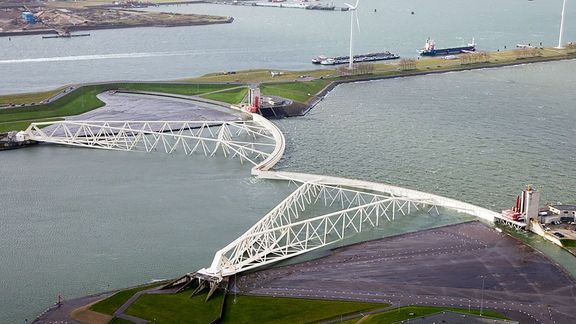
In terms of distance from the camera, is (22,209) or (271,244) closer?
(271,244)

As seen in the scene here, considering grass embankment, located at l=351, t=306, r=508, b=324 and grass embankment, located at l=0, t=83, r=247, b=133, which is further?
grass embankment, located at l=0, t=83, r=247, b=133

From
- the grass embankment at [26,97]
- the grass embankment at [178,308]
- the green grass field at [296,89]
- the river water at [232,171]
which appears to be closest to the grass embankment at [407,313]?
the grass embankment at [178,308]

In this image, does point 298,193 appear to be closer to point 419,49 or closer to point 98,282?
point 98,282

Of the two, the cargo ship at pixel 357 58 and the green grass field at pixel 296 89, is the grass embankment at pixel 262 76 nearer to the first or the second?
the green grass field at pixel 296 89

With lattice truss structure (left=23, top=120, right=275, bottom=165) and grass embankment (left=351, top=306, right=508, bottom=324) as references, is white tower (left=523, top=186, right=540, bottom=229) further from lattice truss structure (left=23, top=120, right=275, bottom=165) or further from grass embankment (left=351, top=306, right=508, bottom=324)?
lattice truss structure (left=23, top=120, right=275, bottom=165)

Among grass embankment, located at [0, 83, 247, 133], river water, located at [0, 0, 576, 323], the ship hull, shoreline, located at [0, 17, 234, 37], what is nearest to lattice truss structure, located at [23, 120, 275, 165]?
river water, located at [0, 0, 576, 323]

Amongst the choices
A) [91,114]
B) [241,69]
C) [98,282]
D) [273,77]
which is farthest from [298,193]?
[241,69]
